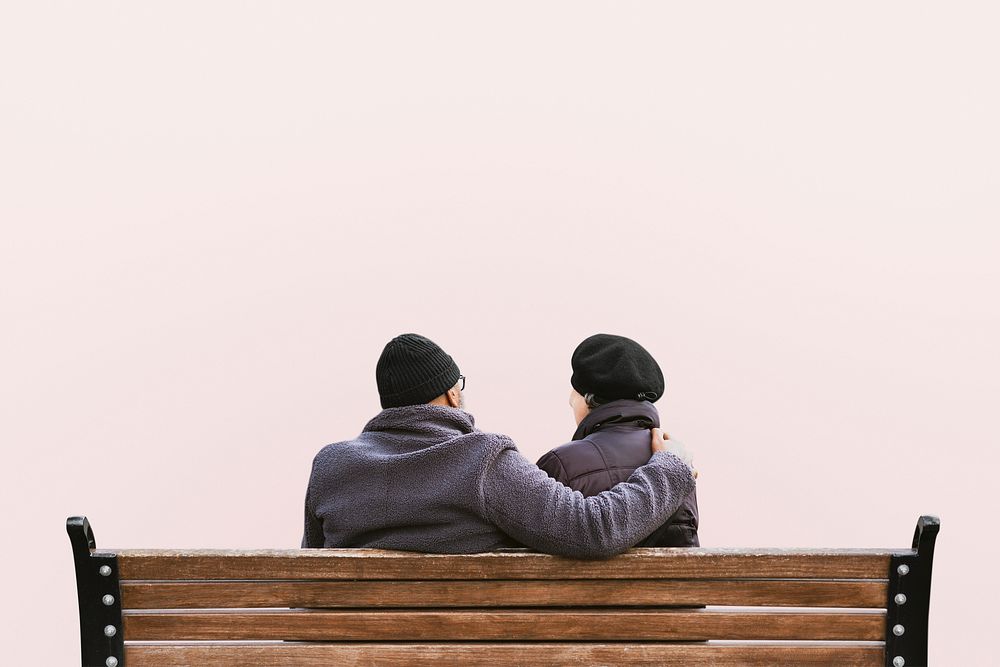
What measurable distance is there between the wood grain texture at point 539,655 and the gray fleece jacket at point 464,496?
20cm

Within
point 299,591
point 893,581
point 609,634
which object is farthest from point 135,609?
point 893,581

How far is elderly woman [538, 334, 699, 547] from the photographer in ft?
9.00

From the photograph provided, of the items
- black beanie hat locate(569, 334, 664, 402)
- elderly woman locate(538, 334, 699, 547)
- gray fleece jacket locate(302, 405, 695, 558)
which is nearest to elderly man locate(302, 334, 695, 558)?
gray fleece jacket locate(302, 405, 695, 558)

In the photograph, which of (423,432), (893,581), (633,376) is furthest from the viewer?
(633,376)

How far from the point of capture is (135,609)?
2.53m

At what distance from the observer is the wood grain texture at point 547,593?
245cm

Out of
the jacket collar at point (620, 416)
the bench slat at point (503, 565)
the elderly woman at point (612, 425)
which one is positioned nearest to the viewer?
the bench slat at point (503, 565)

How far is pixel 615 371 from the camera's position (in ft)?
9.53

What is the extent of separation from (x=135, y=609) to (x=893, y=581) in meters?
1.52

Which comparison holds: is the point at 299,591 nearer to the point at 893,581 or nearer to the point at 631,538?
the point at 631,538

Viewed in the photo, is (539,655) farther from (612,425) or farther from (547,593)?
(612,425)

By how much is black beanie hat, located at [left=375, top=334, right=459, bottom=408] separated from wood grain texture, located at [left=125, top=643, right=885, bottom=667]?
526 millimetres

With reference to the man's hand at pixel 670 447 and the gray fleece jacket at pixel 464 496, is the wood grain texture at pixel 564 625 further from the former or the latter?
the man's hand at pixel 670 447

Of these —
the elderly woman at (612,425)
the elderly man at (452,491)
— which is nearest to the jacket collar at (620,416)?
the elderly woman at (612,425)
